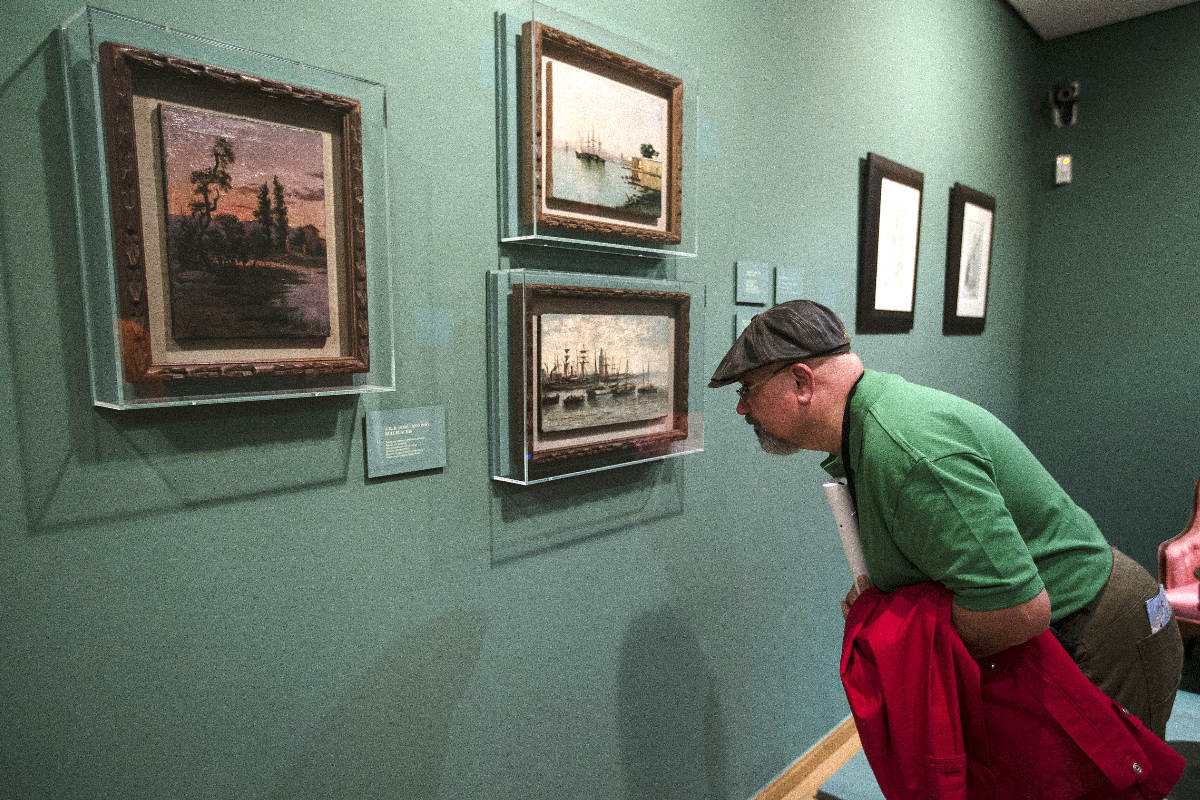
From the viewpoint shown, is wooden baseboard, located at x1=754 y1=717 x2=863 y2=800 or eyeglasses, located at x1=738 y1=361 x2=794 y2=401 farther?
wooden baseboard, located at x1=754 y1=717 x2=863 y2=800

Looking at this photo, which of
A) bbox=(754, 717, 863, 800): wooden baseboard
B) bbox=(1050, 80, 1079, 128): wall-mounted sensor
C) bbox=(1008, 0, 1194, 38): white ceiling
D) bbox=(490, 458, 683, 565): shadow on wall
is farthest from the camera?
bbox=(1050, 80, 1079, 128): wall-mounted sensor

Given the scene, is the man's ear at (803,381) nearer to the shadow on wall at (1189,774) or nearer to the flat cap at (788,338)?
the flat cap at (788,338)

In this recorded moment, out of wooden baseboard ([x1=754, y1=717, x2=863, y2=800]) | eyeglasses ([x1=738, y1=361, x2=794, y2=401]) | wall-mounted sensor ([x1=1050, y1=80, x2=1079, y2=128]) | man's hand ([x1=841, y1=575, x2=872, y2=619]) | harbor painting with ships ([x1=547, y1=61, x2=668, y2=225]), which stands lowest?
wooden baseboard ([x1=754, y1=717, x2=863, y2=800])

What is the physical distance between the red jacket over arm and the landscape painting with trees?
1.22 metres

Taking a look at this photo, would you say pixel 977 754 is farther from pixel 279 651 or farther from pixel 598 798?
pixel 279 651

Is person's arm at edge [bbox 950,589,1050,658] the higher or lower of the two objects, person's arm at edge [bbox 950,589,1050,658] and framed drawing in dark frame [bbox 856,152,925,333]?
the lower

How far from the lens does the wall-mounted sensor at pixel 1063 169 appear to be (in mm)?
3902

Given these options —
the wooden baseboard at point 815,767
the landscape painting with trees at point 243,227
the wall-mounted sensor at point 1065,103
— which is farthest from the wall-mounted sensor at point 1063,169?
the landscape painting with trees at point 243,227

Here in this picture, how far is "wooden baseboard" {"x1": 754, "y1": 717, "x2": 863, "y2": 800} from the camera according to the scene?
253cm

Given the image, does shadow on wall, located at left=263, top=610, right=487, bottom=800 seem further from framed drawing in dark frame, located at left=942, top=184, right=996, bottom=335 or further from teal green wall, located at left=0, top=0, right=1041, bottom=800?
framed drawing in dark frame, located at left=942, top=184, right=996, bottom=335

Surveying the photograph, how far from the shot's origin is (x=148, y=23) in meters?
1.03

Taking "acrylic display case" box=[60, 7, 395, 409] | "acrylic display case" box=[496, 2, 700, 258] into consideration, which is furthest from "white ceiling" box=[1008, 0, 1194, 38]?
"acrylic display case" box=[60, 7, 395, 409]

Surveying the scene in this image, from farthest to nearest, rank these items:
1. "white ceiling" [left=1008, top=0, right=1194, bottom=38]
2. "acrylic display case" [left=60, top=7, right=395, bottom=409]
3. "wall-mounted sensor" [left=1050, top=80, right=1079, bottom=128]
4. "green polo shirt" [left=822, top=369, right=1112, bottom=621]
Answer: "wall-mounted sensor" [left=1050, top=80, right=1079, bottom=128], "white ceiling" [left=1008, top=0, right=1194, bottom=38], "green polo shirt" [left=822, top=369, right=1112, bottom=621], "acrylic display case" [left=60, top=7, right=395, bottom=409]

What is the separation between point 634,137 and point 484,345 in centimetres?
63
